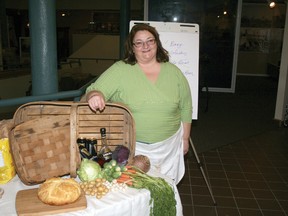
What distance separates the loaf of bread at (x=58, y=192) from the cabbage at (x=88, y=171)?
10 centimetres

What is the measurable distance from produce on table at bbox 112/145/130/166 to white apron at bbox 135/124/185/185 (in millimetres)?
302

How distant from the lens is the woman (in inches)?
71.1

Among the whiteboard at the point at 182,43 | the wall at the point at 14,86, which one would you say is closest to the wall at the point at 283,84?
the whiteboard at the point at 182,43

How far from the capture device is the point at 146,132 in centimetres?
185

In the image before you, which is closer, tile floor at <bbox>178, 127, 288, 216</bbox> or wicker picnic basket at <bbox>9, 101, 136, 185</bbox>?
wicker picnic basket at <bbox>9, 101, 136, 185</bbox>

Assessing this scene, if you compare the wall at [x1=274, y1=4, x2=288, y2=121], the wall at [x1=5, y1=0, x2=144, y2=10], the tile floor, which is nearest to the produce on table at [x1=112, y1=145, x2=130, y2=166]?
the tile floor

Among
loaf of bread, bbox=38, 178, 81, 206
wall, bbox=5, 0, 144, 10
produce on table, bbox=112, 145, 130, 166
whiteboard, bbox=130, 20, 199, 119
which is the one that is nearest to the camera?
loaf of bread, bbox=38, 178, 81, 206

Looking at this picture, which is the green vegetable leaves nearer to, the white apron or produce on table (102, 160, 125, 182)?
produce on table (102, 160, 125, 182)

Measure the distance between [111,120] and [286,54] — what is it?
450 centimetres

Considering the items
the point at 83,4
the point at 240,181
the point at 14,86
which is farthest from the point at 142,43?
the point at 83,4

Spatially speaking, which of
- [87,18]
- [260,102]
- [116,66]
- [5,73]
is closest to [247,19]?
[260,102]

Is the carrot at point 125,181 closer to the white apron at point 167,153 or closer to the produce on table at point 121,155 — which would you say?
the produce on table at point 121,155

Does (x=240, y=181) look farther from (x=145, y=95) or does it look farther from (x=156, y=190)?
(x=156, y=190)

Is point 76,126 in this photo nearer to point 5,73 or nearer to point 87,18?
point 5,73
